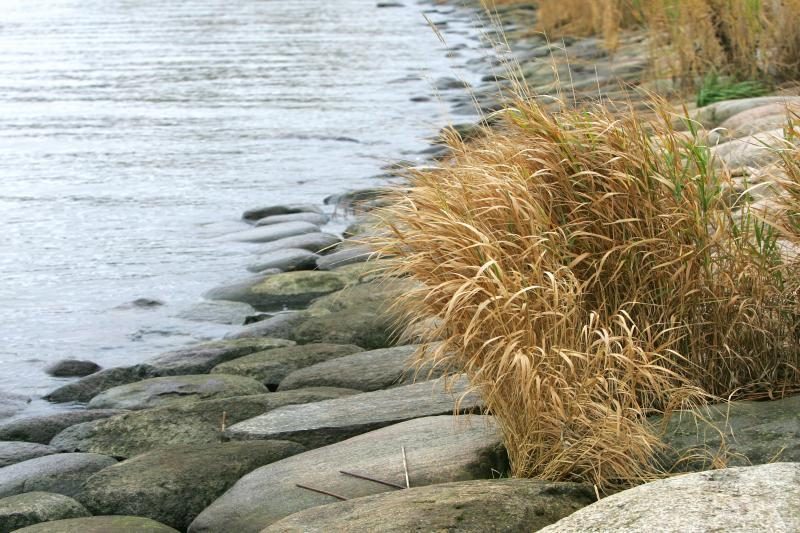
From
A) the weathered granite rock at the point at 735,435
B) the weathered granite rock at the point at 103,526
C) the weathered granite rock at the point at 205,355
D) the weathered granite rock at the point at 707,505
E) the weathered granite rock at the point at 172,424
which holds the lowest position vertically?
the weathered granite rock at the point at 205,355

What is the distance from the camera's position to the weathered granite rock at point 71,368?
20.9 ft

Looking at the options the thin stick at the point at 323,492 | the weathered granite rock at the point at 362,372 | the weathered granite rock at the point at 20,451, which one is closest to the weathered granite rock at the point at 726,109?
the weathered granite rock at the point at 362,372

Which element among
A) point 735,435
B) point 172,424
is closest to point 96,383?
point 172,424

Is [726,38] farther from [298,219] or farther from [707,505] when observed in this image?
[707,505]

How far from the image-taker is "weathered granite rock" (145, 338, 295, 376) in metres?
5.97

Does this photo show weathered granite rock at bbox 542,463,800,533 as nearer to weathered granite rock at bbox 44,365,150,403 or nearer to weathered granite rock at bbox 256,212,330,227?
weathered granite rock at bbox 44,365,150,403

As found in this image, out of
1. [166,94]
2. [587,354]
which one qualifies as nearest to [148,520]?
[587,354]

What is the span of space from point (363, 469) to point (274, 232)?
5.34 meters

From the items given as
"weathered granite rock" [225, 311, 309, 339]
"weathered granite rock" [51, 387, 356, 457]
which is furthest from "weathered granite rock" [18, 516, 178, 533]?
"weathered granite rock" [225, 311, 309, 339]

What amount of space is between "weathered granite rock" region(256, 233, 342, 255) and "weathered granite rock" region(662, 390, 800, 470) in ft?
16.1

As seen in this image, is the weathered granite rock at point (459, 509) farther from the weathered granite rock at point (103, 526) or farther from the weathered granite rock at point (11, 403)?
the weathered granite rock at point (11, 403)

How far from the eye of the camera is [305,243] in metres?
8.36

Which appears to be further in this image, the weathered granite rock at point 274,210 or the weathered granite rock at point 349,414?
the weathered granite rock at point 274,210

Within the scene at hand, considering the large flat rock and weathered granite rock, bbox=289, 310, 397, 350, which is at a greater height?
the large flat rock
